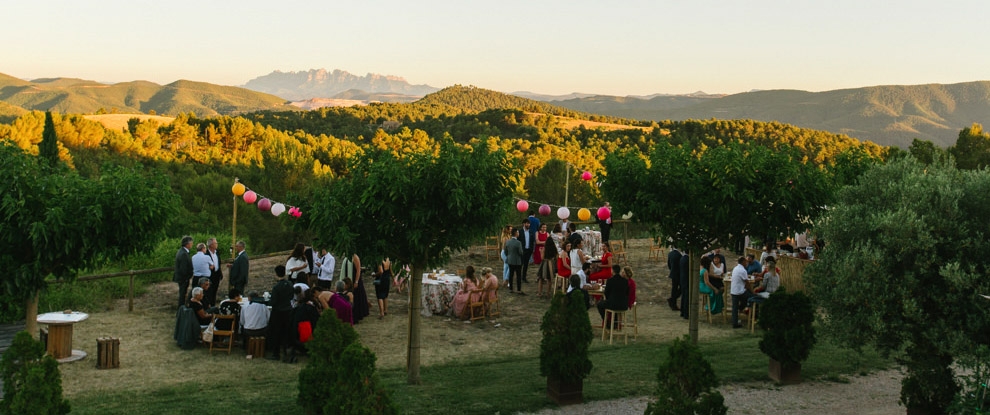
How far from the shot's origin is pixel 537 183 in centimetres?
3353

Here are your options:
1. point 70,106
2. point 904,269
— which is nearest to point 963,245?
point 904,269

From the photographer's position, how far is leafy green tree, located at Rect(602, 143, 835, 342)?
9.09 metres

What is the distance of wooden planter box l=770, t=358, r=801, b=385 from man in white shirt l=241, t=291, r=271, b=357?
23.9 feet

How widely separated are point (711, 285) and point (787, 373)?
4.10m

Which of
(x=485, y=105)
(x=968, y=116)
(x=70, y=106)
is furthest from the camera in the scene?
(x=968, y=116)

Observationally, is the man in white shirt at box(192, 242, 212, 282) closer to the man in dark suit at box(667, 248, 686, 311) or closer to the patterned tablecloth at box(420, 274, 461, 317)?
the patterned tablecloth at box(420, 274, 461, 317)

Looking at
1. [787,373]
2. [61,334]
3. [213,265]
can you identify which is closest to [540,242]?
[213,265]

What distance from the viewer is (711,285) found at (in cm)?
1261

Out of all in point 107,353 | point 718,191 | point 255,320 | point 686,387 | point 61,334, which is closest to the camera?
point 686,387

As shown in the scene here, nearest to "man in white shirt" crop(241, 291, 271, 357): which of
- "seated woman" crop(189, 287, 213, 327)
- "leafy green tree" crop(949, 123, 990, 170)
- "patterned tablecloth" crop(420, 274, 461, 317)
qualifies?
"seated woman" crop(189, 287, 213, 327)

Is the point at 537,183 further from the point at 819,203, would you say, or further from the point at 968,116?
the point at 968,116

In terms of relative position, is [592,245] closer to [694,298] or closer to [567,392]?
[694,298]

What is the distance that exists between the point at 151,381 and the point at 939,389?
9137 mm

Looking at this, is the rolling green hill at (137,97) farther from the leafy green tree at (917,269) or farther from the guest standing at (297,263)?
the leafy green tree at (917,269)
